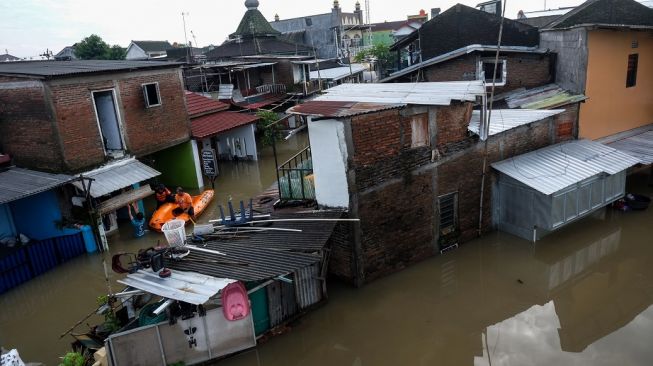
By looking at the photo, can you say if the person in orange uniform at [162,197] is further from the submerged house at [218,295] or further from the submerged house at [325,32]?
→ the submerged house at [325,32]

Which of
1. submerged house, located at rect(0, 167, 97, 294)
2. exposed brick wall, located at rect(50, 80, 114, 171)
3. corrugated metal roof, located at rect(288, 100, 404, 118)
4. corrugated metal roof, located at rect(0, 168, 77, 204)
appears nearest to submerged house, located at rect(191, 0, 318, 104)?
exposed brick wall, located at rect(50, 80, 114, 171)

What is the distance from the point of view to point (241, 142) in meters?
25.0

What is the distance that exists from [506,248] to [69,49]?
5921 centimetres

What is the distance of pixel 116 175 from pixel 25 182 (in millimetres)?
2580

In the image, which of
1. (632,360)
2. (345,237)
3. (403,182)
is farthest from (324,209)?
(632,360)

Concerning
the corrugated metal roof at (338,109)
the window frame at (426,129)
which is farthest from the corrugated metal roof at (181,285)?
the window frame at (426,129)

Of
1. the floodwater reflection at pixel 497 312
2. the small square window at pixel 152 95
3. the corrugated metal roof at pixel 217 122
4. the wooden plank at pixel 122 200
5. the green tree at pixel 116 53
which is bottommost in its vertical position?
the floodwater reflection at pixel 497 312

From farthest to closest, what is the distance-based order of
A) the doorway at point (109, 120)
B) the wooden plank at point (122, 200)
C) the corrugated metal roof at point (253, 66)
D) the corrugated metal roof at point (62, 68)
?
the corrugated metal roof at point (253, 66) < the doorway at point (109, 120) < the wooden plank at point (122, 200) < the corrugated metal roof at point (62, 68)

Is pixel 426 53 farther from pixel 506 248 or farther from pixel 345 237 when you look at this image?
pixel 345 237

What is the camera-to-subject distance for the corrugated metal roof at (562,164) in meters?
12.7

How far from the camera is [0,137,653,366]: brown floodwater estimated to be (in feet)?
30.9

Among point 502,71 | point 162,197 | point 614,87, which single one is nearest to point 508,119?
point 502,71

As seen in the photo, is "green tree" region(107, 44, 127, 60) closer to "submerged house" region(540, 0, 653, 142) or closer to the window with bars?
"submerged house" region(540, 0, 653, 142)

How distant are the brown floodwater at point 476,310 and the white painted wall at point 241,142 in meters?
11.7
